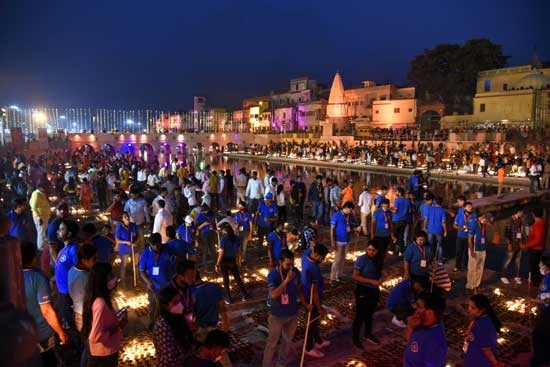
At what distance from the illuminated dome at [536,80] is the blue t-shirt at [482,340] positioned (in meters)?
46.4

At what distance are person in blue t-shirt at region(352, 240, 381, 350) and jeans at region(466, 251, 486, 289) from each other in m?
3.15

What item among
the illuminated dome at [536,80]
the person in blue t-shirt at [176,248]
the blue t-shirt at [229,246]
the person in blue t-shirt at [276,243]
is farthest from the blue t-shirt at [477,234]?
the illuminated dome at [536,80]

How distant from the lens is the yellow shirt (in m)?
9.25

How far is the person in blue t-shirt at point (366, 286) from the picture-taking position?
17.8 feet

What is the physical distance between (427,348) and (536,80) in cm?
4847

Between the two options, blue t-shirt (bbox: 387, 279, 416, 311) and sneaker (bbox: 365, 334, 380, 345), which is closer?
blue t-shirt (bbox: 387, 279, 416, 311)

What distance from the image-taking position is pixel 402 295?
5121 mm

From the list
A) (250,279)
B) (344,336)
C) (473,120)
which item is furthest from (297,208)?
(473,120)

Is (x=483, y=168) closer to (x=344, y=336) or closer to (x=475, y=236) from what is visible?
(x=475, y=236)

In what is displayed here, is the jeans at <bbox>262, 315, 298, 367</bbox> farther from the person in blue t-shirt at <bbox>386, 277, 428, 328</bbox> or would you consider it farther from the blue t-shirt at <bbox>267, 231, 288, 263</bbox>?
the blue t-shirt at <bbox>267, 231, 288, 263</bbox>

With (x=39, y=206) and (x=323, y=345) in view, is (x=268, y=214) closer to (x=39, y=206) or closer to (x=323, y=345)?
(x=323, y=345)

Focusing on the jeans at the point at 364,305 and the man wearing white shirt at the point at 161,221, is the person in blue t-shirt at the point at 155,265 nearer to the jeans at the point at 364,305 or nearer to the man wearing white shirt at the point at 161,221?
the man wearing white shirt at the point at 161,221

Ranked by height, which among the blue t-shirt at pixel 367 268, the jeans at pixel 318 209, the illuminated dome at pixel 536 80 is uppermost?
the illuminated dome at pixel 536 80

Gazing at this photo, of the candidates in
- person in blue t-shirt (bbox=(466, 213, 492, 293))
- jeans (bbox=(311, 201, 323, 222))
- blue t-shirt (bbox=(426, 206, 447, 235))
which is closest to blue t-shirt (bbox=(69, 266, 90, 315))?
person in blue t-shirt (bbox=(466, 213, 492, 293))
